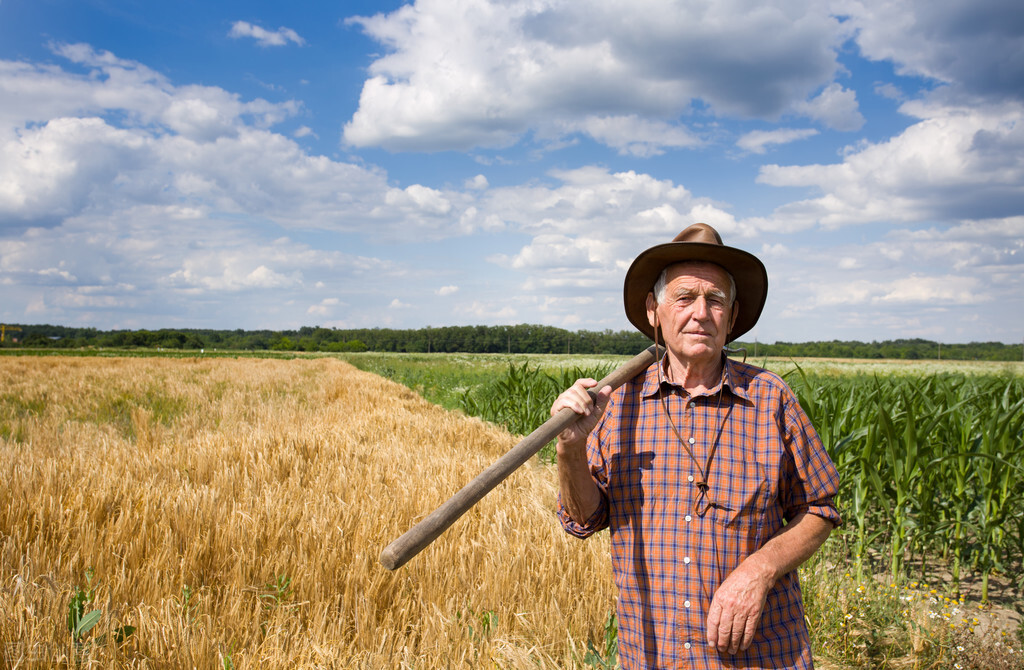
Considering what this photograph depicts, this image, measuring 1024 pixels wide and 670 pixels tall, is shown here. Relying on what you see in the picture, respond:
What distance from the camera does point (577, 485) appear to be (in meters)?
2.14

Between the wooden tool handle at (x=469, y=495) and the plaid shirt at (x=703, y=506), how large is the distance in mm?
314

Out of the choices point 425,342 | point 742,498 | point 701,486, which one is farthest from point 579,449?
point 425,342

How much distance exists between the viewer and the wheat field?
9.04 feet

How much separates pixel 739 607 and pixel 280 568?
2.61 m

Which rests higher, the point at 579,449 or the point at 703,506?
the point at 579,449

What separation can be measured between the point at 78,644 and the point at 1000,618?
19.4ft

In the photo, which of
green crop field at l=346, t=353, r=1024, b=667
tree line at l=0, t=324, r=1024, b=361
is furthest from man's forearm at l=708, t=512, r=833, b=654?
tree line at l=0, t=324, r=1024, b=361

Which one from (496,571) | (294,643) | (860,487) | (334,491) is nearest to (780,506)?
(496,571)

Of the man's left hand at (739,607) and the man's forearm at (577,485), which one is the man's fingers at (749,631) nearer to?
the man's left hand at (739,607)

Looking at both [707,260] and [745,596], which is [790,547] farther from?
[707,260]

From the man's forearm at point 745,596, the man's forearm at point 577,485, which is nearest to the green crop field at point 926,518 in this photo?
the man's forearm at point 745,596

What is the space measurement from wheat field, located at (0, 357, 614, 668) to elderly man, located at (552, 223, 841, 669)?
3.04 feet

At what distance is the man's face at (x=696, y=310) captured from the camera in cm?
219

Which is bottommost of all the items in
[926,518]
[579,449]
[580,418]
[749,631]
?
[926,518]
